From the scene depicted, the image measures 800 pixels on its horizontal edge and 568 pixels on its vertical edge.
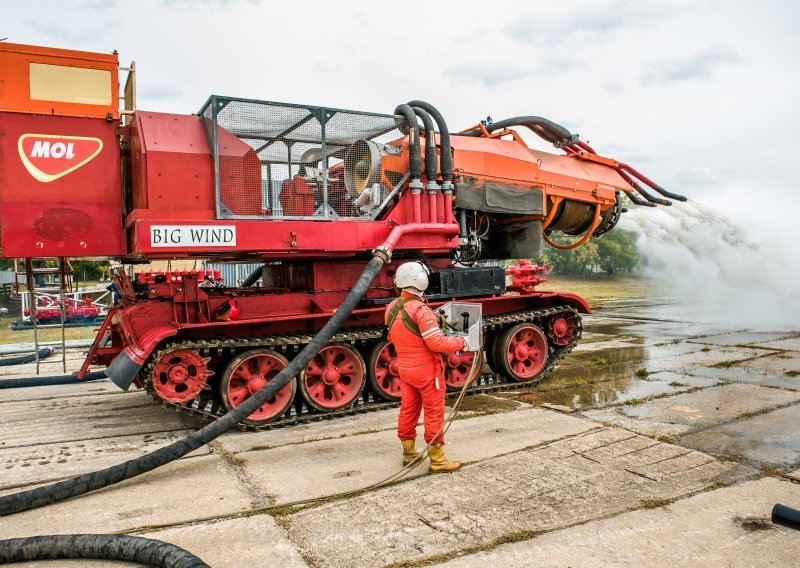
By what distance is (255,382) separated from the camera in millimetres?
6961

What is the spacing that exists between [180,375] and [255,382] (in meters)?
0.84

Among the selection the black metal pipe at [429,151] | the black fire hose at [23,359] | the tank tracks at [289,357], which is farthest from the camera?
the black fire hose at [23,359]

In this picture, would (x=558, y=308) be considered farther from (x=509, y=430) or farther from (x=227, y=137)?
(x=227, y=137)

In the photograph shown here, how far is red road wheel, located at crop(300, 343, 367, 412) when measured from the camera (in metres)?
7.29

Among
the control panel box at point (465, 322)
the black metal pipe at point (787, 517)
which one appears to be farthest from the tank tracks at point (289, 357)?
the black metal pipe at point (787, 517)

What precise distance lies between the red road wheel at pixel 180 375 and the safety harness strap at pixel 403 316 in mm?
2238

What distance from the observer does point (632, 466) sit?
5.26 metres

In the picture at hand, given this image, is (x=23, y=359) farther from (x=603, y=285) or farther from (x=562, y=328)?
(x=603, y=285)

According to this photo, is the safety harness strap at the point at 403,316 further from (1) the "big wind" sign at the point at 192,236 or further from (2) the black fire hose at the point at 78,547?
(2) the black fire hose at the point at 78,547

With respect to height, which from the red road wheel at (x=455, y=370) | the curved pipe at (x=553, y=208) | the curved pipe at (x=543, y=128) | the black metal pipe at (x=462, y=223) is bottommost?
the red road wheel at (x=455, y=370)

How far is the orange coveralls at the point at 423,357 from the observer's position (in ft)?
17.2

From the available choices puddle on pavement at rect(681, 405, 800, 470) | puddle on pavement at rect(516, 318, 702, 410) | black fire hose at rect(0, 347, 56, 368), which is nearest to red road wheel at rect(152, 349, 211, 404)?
puddle on pavement at rect(516, 318, 702, 410)

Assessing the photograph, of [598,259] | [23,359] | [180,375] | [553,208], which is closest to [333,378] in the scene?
[180,375]

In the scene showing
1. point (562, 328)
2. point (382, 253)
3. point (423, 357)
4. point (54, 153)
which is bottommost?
point (562, 328)
